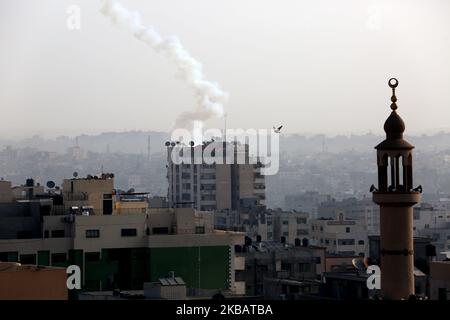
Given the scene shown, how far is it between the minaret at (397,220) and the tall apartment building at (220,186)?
61.7 m

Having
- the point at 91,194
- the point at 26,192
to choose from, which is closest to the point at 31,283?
the point at 91,194

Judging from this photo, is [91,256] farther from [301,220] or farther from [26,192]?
[301,220]

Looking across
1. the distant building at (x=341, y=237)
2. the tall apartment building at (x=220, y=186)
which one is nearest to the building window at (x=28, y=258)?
the distant building at (x=341, y=237)

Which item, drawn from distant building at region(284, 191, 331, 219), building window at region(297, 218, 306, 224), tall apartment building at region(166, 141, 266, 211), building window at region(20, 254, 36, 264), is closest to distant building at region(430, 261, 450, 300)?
building window at region(20, 254, 36, 264)

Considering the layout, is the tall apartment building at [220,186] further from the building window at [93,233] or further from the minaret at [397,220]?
the minaret at [397,220]

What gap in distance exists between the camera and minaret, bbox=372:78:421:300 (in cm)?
2048

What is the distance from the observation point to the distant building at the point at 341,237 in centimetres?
6456

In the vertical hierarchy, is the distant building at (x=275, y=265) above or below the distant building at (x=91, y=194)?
below

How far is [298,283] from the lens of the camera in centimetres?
3344

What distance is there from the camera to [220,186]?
8588cm

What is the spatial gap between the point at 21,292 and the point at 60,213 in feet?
55.6

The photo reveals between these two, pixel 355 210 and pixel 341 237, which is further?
pixel 355 210

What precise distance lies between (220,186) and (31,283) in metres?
64.1

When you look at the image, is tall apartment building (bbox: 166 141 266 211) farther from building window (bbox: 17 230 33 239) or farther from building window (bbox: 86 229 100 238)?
building window (bbox: 86 229 100 238)
